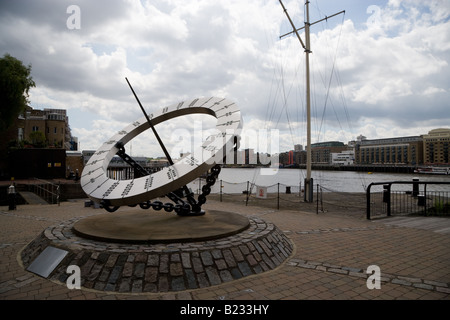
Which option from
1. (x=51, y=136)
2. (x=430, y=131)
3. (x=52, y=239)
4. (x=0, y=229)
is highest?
(x=430, y=131)

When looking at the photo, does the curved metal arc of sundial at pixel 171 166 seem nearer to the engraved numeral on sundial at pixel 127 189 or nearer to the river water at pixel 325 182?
the engraved numeral on sundial at pixel 127 189

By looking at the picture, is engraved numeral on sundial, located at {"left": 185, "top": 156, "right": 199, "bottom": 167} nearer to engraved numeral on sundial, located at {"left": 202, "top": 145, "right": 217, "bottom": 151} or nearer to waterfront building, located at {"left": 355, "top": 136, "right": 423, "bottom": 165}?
engraved numeral on sundial, located at {"left": 202, "top": 145, "right": 217, "bottom": 151}

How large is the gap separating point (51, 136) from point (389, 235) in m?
57.9

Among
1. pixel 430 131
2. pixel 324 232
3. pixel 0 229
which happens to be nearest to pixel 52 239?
pixel 0 229

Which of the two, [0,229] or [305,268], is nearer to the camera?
[305,268]

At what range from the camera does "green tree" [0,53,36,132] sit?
65.7 feet

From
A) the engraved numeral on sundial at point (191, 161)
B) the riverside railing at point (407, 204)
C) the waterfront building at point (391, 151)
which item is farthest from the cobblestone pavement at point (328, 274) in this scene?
the waterfront building at point (391, 151)

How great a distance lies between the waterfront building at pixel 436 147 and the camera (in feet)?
279

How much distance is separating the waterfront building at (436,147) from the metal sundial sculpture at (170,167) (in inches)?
3929

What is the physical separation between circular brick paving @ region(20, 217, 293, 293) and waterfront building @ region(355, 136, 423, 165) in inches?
4230
